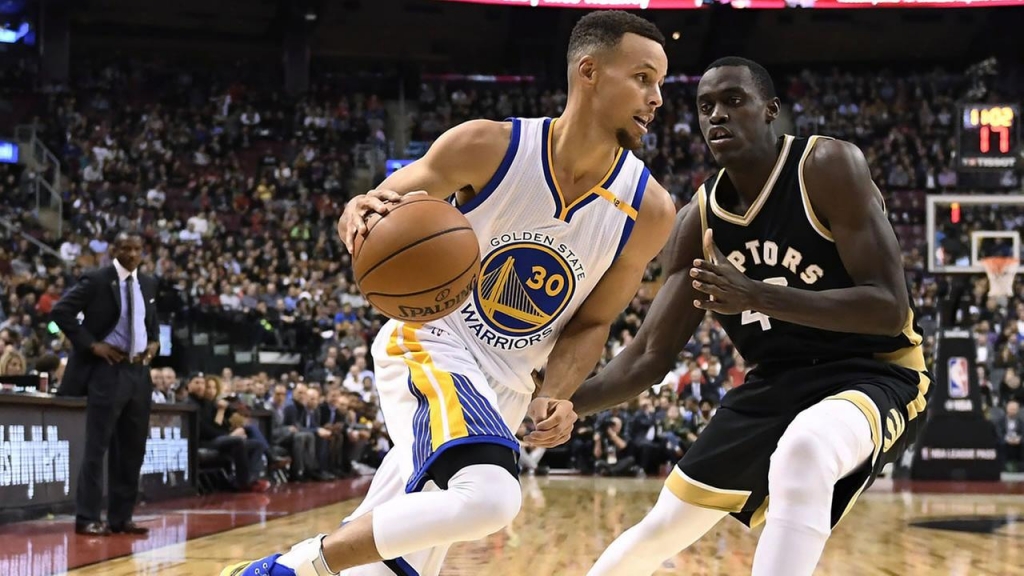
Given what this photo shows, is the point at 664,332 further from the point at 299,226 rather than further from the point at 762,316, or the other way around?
the point at 299,226

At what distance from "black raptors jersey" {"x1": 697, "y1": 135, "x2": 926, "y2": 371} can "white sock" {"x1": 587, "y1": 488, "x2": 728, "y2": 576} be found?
53 cm

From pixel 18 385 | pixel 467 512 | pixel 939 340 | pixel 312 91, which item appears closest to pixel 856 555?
pixel 467 512

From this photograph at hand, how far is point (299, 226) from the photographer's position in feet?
73.8

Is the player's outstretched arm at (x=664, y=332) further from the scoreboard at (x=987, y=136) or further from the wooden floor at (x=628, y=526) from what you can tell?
the scoreboard at (x=987, y=136)

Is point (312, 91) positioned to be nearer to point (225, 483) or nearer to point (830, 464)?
point (225, 483)

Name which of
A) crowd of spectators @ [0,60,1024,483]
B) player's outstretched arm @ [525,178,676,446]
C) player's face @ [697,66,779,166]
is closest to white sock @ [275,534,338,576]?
player's outstretched arm @ [525,178,676,446]

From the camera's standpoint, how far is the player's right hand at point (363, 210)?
127 inches

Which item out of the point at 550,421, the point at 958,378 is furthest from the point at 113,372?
the point at 958,378

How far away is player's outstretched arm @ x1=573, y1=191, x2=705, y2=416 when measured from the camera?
385 centimetres

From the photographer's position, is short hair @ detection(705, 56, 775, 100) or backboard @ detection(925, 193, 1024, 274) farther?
backboard @ detection(925, 193, 1024, 274)

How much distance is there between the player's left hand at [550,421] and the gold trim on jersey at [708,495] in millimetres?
353

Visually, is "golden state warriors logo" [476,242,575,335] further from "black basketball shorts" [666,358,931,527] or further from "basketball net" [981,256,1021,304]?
"basketball net" [981,256,1021,304]

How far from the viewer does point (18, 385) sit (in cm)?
975

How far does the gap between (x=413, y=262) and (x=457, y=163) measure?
1.67 ft
